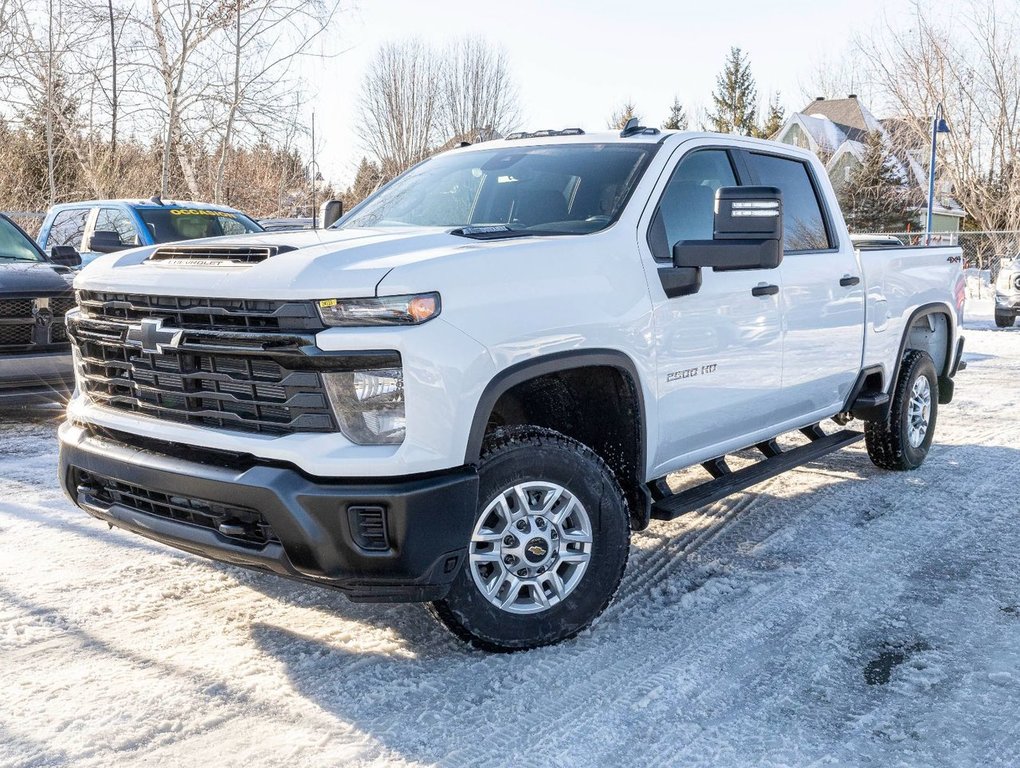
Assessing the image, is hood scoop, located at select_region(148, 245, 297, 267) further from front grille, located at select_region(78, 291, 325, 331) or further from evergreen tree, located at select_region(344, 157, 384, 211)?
evergreen tree, located at select_region(344, 157, 384, 211)

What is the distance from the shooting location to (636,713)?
3.05 meters

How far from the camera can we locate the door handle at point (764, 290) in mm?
4387

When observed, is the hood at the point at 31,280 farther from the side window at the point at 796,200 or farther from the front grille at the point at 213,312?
the side window at the point at 796,200

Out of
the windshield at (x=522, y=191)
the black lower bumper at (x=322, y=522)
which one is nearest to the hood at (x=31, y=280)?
the windshield at (x=522, y=191)

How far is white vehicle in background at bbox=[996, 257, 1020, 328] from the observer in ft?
53.2

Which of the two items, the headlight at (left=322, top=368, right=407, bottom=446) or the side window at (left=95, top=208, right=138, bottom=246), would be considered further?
the side window at (left=95, top=208, right=138, bottom=246)

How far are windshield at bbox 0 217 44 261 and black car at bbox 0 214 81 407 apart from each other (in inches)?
32.5

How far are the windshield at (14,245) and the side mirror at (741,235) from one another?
6354 millimetres

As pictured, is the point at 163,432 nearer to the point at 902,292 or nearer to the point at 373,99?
the point at 902,292

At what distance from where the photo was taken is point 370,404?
9.80 ft

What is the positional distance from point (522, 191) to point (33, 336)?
4.48m

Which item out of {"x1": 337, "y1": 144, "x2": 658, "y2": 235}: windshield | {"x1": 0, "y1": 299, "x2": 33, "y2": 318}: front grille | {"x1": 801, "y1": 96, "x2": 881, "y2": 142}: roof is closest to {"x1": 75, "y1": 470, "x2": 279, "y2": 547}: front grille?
{"x1": 337, "y1": 144, "x2": 658, "y2": 235}: windshield

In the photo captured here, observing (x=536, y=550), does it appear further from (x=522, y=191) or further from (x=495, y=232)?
(x=522, y=191)

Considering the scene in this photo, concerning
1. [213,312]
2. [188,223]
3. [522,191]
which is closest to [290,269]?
[213,312]
